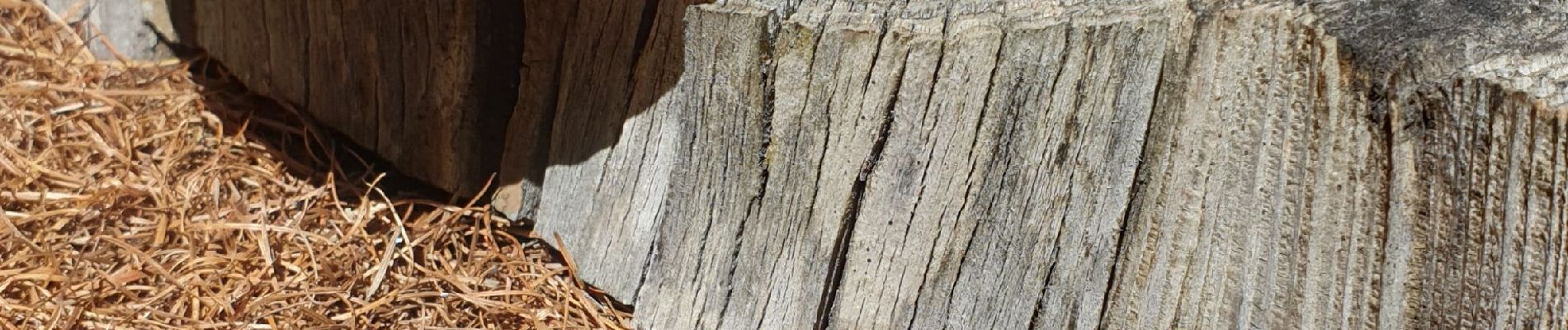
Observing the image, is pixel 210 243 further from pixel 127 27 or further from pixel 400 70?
pixel 127 27

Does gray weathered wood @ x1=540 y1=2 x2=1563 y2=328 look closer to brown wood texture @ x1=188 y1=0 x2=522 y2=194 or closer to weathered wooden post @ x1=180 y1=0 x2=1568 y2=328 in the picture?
weathered wooden post @ x1=180 y1=0 x2=1568 y2=328

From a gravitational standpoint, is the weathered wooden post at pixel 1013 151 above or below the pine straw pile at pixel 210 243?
above

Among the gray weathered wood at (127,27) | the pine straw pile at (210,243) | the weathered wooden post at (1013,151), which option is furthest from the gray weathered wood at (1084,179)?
the gray weathered wood at (127,27)

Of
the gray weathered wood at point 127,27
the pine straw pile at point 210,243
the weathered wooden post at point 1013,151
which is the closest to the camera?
the weathered wooden post at point 1013,151

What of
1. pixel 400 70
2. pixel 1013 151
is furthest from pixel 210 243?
pixel 1013 151

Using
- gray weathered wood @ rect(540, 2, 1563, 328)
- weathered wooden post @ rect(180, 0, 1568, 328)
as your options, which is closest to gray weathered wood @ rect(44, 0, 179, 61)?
weathered wooden post @ rect(180, 0, 1568, 328)

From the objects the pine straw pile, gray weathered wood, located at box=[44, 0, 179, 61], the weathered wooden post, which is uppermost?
the weathered wooden post

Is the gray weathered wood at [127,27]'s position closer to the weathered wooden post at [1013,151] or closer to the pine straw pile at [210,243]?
the pine straw pile at [210,243]
